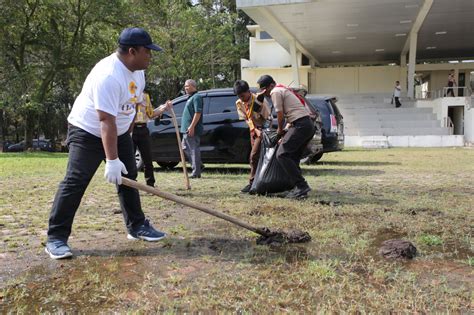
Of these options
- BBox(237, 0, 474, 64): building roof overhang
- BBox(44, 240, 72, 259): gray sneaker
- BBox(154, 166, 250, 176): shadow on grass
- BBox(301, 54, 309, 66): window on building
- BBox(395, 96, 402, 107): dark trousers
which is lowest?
BBox(154, 166, 250, 176): shadow on grass

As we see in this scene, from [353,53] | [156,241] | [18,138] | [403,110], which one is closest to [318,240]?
[156,241]

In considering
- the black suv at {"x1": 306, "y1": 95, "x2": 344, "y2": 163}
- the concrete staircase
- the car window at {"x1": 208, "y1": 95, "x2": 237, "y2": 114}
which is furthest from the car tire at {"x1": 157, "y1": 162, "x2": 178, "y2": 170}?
the concrete staircase

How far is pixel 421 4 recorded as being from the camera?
20.8 meters

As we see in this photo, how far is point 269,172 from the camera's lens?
6.17 meters

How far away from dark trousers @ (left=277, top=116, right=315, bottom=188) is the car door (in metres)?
2.99

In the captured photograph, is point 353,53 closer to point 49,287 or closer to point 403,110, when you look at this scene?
point 403,110

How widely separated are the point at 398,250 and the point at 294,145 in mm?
2657

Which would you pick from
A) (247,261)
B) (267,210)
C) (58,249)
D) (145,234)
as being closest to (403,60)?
(267,210)

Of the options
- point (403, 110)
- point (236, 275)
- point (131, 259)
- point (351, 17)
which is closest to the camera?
point (236, 275)

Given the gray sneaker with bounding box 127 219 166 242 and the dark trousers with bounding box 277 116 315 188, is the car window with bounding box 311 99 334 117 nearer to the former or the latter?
the dark trousers with bounding box 277 116 315 188

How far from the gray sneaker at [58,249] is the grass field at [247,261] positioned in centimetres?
7

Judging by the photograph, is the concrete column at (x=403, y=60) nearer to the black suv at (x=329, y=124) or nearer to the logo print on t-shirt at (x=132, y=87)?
the black suv at (x=329, y=124)

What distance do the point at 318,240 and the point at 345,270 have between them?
81 centimetres

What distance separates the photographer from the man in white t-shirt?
10.9 ft
